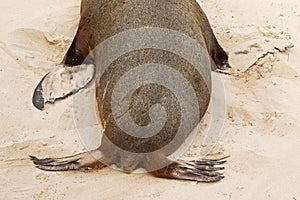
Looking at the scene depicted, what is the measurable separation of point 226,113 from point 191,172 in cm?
73

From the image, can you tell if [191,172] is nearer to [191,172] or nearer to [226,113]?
[191,172]

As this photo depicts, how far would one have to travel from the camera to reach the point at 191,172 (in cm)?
384

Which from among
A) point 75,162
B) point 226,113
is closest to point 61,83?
point 75,162

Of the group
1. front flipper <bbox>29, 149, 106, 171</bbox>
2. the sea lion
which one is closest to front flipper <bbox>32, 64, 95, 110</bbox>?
the sea lion

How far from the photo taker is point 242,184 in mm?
3824

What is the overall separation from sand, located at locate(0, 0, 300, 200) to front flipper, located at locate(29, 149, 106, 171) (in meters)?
0.05

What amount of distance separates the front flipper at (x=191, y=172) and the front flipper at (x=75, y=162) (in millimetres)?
387

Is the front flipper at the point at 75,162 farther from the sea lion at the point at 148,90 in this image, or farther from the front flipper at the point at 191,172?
the front flipper at the point at 191,172

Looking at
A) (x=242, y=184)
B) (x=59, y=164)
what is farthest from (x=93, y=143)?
(x=242, y=184)

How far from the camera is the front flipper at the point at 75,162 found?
3865 millimetres

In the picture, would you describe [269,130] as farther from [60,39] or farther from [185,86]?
[60,39]

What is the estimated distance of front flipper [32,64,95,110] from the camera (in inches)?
174

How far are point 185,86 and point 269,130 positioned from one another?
2.55 feet

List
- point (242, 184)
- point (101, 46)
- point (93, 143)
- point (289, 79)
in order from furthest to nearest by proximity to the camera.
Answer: point (289, 79), point (101, 46), point (93, 143), point (242, 184)
